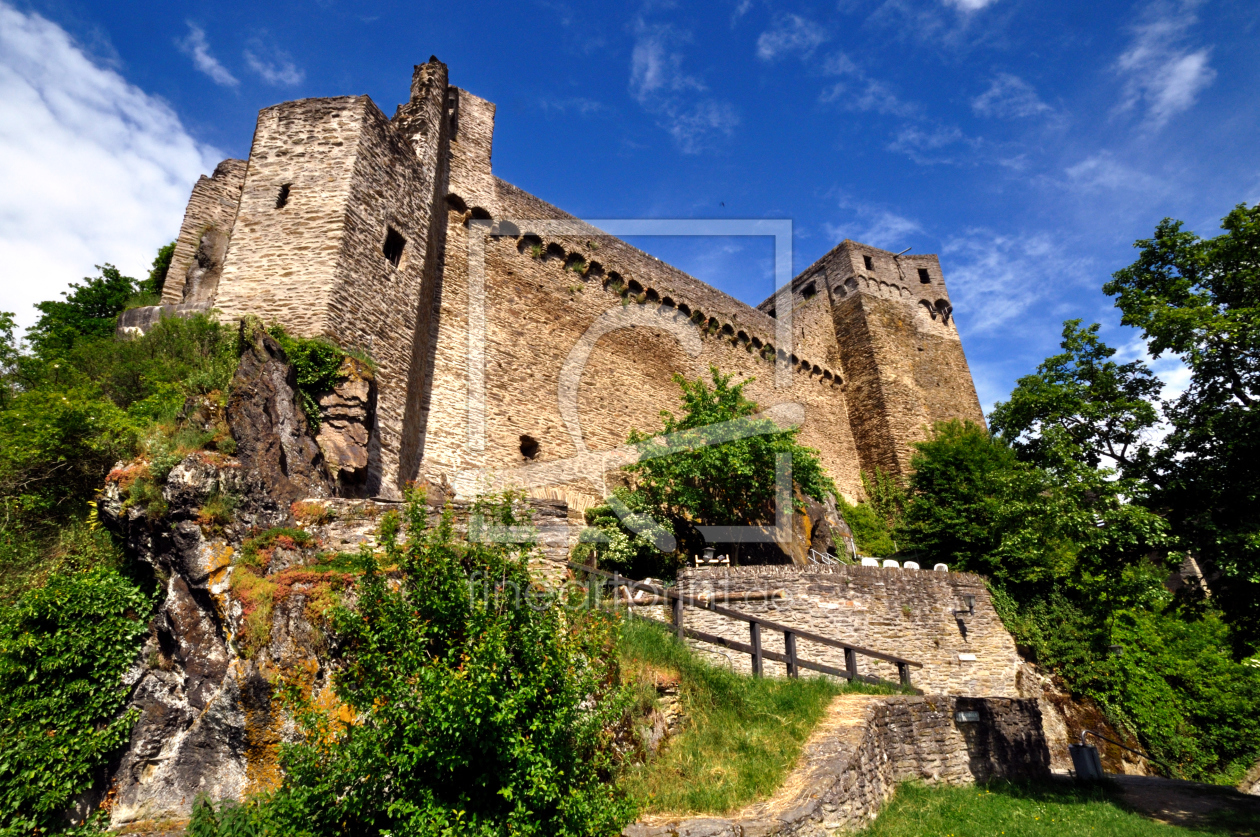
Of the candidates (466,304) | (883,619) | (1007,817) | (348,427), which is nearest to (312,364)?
(348,427)

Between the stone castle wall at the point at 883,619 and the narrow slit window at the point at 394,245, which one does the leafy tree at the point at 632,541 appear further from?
the narrow slit window at the point at 394,245

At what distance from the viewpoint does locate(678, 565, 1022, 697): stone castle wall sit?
10820 millimetres

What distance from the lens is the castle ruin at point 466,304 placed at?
11523mm

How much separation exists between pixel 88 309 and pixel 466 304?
30.6ft

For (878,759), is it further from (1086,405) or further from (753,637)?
(1086,405)

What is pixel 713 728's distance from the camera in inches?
268

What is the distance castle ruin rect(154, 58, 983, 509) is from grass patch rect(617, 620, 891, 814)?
19.3 ft

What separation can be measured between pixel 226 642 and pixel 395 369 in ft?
22.1

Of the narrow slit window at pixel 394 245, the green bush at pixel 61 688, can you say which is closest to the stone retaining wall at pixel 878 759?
the green bush at pixel 61 688

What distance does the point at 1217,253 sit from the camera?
913 centimetres

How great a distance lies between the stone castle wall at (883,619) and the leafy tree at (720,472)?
3.22 m

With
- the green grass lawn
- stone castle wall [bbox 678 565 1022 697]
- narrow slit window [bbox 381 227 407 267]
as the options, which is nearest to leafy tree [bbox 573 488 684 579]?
stone castle wall [bbox 678 565 1022 697]

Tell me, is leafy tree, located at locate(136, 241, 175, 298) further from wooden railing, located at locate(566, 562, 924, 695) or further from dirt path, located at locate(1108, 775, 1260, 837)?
dirt path, located at locate(1108, 775, 1260, 837)

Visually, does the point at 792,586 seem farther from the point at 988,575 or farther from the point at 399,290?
the point at 399,290
